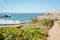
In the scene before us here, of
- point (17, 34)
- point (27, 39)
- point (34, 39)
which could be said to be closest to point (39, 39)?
point (34, 39)

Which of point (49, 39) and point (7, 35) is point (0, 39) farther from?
Result: point (49, 39)

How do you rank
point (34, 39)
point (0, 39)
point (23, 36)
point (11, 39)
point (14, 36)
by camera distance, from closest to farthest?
point (0, 39) < point (11, 39) < point (14, 36) < point (23, 36) < point (34, 39)

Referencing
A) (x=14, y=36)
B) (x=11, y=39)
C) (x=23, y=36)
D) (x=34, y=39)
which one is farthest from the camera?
(x=34, y=39)

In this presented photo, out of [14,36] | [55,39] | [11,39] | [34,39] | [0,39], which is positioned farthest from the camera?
[55,39]

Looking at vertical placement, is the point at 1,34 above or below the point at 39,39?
above

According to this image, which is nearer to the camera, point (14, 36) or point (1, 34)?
point (1, 34)

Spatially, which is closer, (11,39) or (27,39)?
(11,39)

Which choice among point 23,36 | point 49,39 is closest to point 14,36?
point 23,36

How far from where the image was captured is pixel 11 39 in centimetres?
871

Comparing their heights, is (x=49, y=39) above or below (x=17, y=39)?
below

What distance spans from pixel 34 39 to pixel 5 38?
3.32 m

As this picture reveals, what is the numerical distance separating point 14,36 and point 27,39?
4.37 feet

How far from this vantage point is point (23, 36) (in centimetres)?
1027

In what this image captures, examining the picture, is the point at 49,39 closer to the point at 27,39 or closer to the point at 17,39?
the point at 27,39
